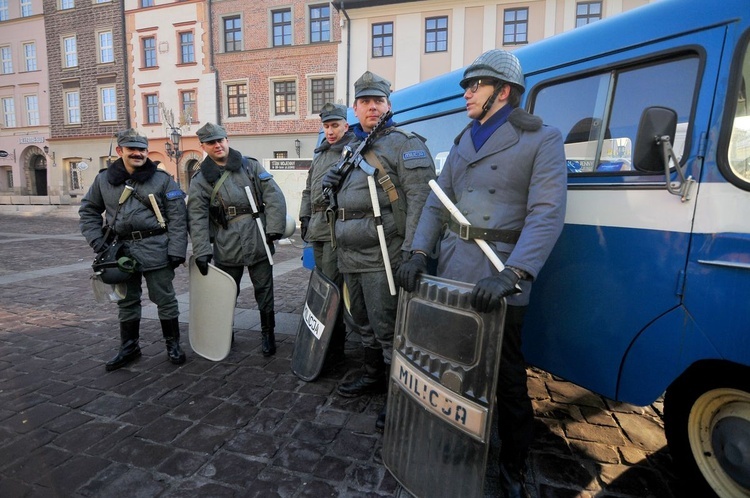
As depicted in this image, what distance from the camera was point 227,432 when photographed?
8.61ft

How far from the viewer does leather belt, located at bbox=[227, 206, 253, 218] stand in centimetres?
371

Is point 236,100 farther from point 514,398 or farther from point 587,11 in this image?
point 514,398

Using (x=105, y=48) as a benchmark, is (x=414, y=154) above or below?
below

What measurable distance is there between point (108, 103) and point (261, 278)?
2972 cm

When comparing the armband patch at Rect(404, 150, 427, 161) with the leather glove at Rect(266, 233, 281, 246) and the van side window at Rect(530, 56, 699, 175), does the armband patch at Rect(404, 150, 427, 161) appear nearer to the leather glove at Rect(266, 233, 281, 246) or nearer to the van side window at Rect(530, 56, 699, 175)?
the van side window at Rect(530, 56, 699, 175)

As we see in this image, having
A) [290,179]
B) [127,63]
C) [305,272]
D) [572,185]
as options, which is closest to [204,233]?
[572,185]

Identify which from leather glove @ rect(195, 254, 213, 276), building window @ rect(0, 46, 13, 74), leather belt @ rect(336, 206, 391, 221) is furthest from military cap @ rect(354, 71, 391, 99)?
building window @ rect(0, 46, 13, 74)

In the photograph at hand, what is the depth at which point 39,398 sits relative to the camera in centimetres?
A: 305

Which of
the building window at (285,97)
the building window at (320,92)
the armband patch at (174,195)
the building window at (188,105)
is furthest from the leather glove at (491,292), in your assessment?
the building window at (188,105)

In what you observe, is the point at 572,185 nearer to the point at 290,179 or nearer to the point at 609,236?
the point at 609,236

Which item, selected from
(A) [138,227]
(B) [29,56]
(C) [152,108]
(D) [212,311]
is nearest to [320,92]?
(C) [152,108]

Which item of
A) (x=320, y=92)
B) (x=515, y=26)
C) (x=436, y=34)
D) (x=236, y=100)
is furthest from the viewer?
(x=236, y=100)

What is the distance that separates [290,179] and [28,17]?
96.8 ft

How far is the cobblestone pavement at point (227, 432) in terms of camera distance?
2.16m
